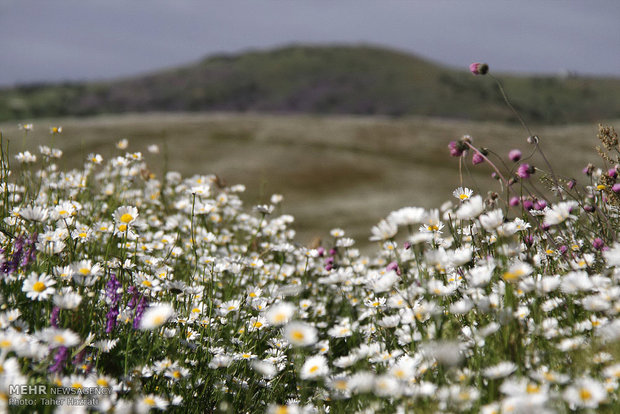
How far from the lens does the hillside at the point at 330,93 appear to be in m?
42.5

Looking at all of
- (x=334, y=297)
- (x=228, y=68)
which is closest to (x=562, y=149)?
(x=334, y=297)

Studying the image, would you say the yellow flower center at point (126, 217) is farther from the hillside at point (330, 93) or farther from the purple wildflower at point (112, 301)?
the hillside at point (330, 93)

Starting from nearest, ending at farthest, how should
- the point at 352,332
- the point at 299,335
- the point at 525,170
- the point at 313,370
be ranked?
1. the point at 299,335
2. the point at 313,370
3. the point at 525,170
4. the point at 352,332

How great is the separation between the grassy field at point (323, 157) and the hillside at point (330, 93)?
2664 centimetres

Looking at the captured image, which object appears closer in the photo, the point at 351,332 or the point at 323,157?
the point at 351,332

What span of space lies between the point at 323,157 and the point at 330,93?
37631mm

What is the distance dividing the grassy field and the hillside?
26.6 m

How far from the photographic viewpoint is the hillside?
42.5 m

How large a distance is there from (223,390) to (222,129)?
44.2ft

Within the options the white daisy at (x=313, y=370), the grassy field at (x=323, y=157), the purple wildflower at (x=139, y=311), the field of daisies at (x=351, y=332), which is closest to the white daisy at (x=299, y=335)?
the field of daisies at (x=351, y=332)

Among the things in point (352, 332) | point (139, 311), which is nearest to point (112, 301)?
point (139, 311)

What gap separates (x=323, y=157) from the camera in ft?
41.3

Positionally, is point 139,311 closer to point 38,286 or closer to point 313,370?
point 38,286

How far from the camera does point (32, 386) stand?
1.85 metres
